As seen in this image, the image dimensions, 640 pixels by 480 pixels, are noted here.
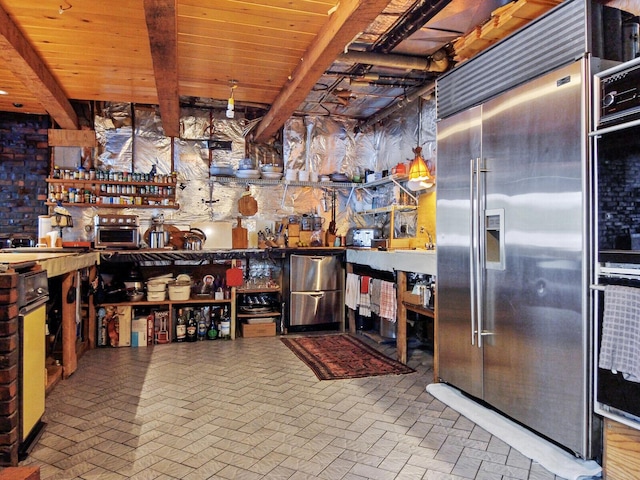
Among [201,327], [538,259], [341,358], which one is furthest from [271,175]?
[538,259]

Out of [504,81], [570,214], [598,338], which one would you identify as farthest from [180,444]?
[504,81]

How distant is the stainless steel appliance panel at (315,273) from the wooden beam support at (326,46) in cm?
180

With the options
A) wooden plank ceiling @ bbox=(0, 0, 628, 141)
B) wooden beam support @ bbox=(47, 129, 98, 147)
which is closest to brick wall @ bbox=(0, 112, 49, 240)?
wooden beam support @ bbox=(47, 129, 98, 147)

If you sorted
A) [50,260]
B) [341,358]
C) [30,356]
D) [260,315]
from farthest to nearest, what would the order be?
[260,315] < [341,358] < [50,260] < [30,356]

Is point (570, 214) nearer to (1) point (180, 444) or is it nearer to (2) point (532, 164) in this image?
(2) point (532, 164)

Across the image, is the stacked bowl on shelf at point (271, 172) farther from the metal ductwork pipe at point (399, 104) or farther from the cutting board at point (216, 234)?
the metal ductwork pipe at point (399, 104)

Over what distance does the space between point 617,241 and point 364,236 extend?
11.3 ft

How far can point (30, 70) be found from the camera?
3643 millimetres

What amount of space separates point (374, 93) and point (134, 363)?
413 centimetres

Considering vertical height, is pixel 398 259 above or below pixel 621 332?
above

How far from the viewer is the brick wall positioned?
543 cm

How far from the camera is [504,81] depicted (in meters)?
2.78

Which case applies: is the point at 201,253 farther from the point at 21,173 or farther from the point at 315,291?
the point at 21,173

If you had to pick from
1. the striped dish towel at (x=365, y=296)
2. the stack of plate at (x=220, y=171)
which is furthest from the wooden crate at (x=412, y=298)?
the stack of plate at (x=220, y=171)
